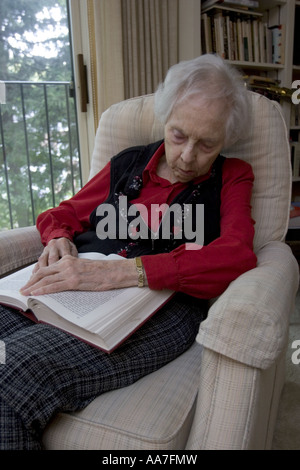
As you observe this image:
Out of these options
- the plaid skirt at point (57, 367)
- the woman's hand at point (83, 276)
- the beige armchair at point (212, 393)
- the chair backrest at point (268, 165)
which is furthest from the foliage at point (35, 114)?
the beige armchair at point (212, 393)

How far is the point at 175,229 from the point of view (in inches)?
43.3

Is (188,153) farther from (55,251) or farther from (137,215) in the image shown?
(55,251)

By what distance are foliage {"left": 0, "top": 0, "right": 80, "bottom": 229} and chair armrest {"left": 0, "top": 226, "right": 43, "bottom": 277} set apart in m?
1.65

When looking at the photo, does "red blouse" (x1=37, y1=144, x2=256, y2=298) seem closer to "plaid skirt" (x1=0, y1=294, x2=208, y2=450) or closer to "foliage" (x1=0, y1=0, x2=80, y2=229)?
"plaid skirt" (x1=0, y1=294, x2=208, y2=450)

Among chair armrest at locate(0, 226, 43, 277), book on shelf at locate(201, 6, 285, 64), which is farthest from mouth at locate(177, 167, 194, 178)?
book on shelf at locate(201, 6, 285, 64)

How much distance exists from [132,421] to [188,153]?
68 centimetres

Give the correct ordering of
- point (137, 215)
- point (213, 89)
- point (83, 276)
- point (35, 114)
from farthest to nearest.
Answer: point (35, 114) < point (137, 215) < point (213, 89) < point (83, 276)

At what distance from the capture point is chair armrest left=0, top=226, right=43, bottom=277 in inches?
46.1

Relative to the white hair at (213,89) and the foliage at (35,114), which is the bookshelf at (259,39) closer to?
the foliage at (35,114)

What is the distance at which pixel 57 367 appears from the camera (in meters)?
0.75

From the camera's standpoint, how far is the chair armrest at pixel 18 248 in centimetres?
117

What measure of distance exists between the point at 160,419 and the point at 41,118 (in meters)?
2.60

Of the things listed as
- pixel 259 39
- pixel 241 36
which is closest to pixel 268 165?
pixel 241 36
